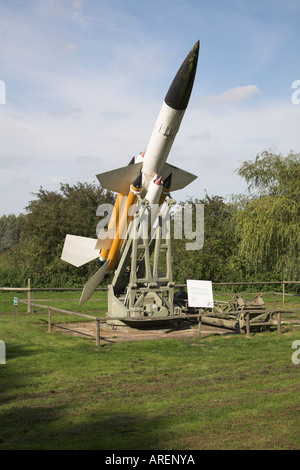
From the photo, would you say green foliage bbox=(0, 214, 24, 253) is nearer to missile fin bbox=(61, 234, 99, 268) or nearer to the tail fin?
missile fin bbox=(61, 234, 99, 268)

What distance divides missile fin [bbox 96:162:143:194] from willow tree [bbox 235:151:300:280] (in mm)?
7565

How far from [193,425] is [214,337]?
5609 mm

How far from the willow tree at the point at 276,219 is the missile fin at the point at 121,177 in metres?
7.57

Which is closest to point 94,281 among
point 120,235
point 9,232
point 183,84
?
point 120,235

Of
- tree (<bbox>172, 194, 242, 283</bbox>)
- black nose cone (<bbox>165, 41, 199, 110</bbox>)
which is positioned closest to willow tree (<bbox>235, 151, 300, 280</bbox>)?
tree (<bbox>172, 194, 242, 283</bbox>)

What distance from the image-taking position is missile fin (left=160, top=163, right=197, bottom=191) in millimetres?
11562

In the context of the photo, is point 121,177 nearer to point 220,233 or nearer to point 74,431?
point 74,431

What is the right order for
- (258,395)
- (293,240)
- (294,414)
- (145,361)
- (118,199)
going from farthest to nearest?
(293,240), (118,199), (145,361), (258,395), (294,414)

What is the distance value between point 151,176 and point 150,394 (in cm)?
592

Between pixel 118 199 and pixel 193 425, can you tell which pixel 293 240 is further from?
pixel 193 425

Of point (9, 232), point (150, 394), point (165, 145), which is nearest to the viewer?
point (150, 394)

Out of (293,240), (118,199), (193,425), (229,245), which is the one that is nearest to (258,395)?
(193,425)

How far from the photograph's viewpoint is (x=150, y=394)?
21.1 ft
